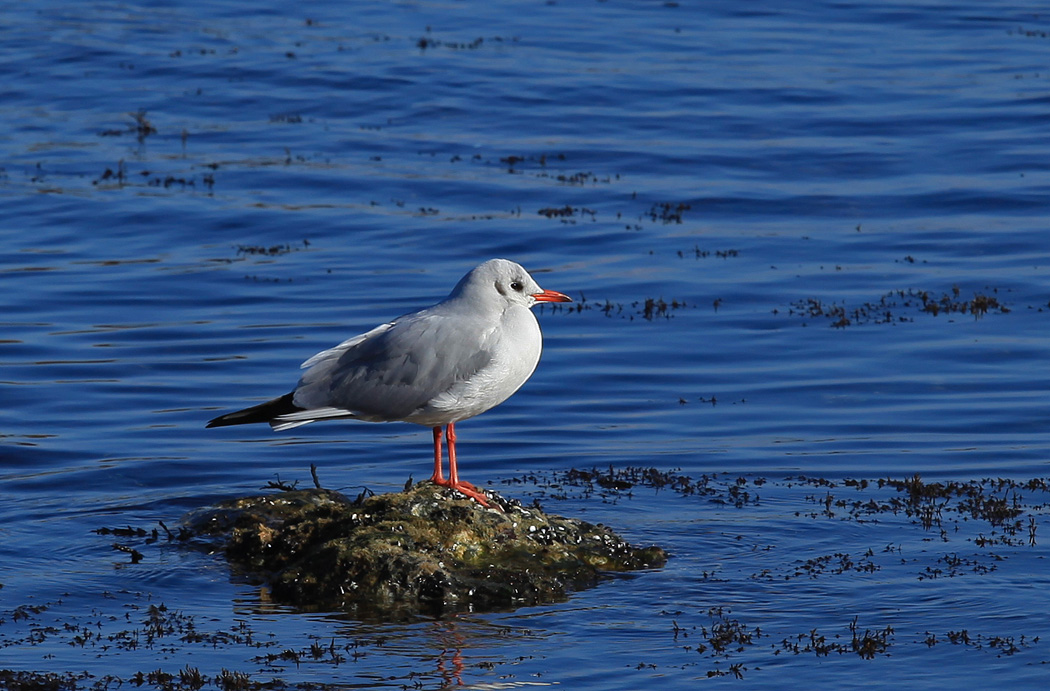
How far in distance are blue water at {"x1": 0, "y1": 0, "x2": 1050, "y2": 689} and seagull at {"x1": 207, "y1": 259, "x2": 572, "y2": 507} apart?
1.21 m

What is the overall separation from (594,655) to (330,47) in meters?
30.2

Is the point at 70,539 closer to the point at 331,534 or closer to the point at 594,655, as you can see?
the point at 331,534

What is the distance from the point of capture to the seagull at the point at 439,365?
9031mm

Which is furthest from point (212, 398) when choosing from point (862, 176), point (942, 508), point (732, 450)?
point (862, 176)

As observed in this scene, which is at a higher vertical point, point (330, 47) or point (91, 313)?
point (330, 47)

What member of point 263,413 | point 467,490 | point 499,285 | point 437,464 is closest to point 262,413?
point 263,413

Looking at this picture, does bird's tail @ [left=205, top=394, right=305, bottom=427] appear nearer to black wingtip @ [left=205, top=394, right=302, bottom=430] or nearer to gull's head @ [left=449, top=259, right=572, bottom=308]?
black wingtip @ [left=205, top=394, right=302, bottom=430]

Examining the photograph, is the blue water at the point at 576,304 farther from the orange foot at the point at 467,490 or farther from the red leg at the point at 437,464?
the red leg at the point at 437,464

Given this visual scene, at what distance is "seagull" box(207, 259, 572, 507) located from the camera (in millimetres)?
9031

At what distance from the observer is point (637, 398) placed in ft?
46.6

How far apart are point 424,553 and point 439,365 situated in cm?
112

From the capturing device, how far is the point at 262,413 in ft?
30.8

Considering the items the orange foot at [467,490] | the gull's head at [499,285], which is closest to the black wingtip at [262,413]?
A: the orange foot at [467,490]

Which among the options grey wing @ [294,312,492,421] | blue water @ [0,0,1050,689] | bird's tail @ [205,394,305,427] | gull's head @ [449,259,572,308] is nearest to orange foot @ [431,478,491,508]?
grey wing @ [294,312,492,421]
